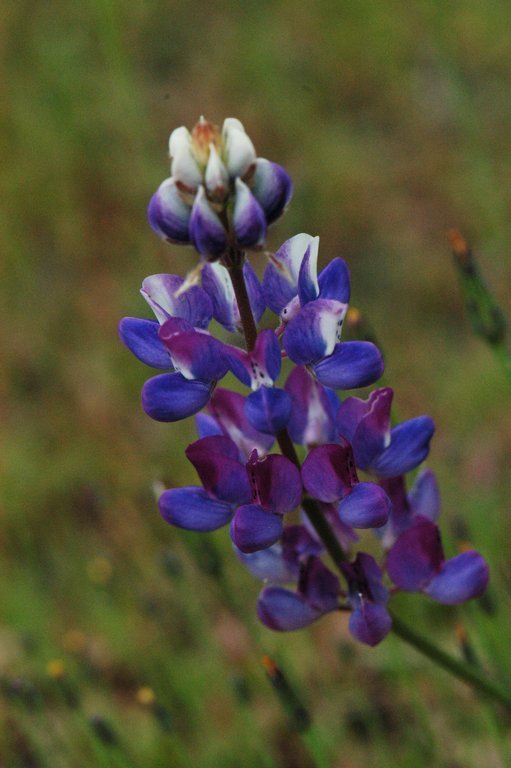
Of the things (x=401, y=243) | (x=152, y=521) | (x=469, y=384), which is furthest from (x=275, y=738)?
(x=401, y=243)

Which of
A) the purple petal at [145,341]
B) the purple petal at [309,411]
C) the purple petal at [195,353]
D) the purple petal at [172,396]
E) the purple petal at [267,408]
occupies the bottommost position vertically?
the purple petal at [309,411]

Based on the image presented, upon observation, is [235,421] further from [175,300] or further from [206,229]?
[206,229]

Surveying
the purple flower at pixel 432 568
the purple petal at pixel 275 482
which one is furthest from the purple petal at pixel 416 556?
the purple petal at pixel 275 482

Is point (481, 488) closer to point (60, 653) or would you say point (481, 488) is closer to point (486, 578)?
point (60, 653)

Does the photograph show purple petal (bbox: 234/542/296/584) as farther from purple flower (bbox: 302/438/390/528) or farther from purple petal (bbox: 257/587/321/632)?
purple flower (bbox: 302/438/390/528)

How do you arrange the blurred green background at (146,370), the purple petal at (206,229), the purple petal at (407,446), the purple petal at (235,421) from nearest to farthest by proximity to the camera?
1. the purple petal at (206,229)
2. the purple petal at (407,446)
3. the purple petal at (235,421)
4. the blurred green background at (146,370)

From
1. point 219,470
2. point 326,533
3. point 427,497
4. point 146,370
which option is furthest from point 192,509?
point 146,370

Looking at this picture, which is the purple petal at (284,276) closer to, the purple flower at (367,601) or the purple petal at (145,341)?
the purple petal at (145,341)
